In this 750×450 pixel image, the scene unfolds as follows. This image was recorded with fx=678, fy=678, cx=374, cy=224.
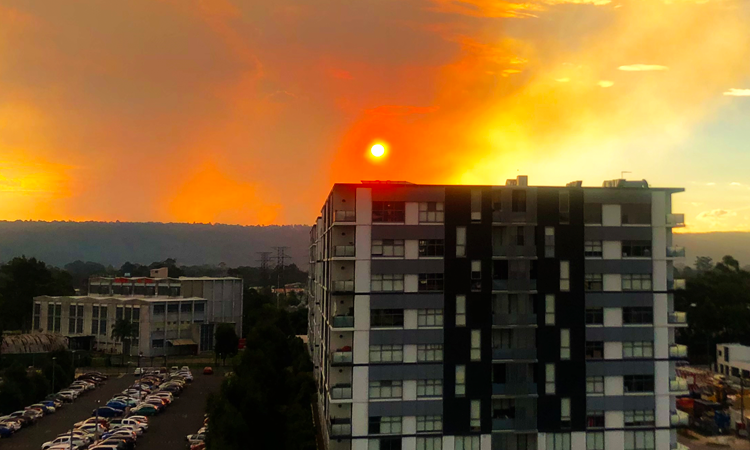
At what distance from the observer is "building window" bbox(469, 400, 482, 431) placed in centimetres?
3709

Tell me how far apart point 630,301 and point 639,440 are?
785 centimetres

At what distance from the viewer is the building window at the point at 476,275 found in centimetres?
3759

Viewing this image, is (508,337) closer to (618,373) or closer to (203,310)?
(618,373)

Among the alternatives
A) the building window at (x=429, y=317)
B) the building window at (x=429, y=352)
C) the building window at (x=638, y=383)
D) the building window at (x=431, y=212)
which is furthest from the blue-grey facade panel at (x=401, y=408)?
the building window at (x=638, y=383)

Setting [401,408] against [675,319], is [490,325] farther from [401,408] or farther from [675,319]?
[675,319]

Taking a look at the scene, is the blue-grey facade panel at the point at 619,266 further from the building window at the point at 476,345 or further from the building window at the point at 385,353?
the building window at the point at 385,353

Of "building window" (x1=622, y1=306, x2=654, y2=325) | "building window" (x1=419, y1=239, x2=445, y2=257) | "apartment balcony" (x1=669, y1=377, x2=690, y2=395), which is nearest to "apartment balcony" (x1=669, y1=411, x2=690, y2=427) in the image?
"apartment balcony" (x1=669, y1=377, x2=690, y2=395)

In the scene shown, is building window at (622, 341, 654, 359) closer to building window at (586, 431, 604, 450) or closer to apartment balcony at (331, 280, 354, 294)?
building window at (586, 431, 604, 450)

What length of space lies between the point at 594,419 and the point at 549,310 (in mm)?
6595

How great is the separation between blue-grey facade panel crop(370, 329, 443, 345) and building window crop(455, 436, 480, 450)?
5.37m

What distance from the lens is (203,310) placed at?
120938mm

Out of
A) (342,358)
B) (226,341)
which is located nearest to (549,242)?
(342,358)

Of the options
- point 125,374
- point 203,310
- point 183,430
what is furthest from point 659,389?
point 203,310

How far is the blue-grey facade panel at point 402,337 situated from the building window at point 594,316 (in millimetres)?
8521
